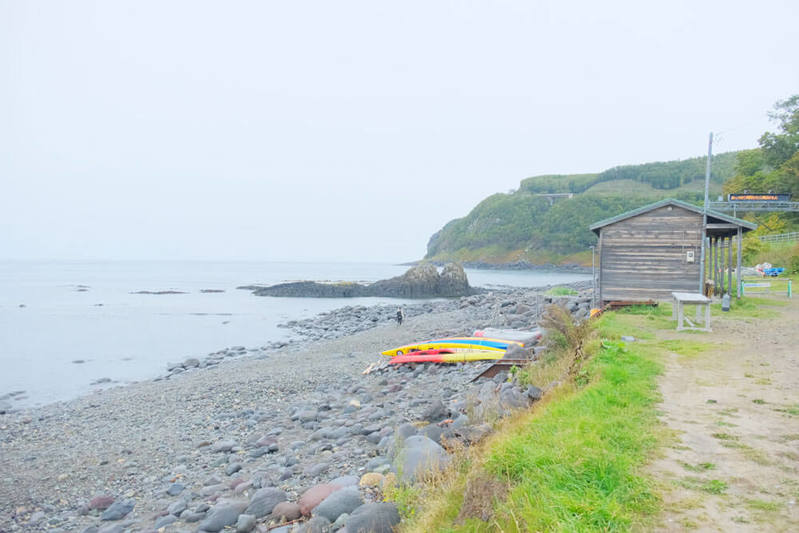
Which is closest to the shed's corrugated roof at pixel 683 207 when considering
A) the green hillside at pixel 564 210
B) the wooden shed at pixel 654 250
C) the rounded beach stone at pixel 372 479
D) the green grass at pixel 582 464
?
the wooden shed at pixel 654 250

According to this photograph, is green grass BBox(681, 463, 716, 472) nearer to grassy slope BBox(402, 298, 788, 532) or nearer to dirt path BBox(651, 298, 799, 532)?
dirt path BBox(651, 298, 799, 532)

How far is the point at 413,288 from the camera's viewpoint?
59.8m

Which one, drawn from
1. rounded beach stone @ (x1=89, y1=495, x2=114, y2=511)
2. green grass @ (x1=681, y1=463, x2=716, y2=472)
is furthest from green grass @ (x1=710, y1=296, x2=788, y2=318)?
rounded beach stone @ (x1=89, y1=495, x2=114, y2=511)

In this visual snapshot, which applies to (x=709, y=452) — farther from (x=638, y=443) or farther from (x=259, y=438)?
(x=259, y=438)

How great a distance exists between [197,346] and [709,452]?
26294mm

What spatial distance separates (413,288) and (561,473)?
183 ft

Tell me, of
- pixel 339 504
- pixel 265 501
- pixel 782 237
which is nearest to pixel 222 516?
pixel 265 501

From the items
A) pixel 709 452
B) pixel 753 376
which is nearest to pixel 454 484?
pixel 709 452

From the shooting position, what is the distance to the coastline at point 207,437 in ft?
24.0

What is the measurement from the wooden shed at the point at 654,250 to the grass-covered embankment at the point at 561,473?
11958 millimetres

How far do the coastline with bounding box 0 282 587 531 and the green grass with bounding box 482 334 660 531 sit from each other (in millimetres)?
2211

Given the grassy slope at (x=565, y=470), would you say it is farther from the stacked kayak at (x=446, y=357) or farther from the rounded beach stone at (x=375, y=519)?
the stacked kayak at (x=446, y=357)

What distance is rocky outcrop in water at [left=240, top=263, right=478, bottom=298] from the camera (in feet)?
193

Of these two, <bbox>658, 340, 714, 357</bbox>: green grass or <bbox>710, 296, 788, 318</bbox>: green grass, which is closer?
<bbox>658, 340, 714, 357</bbox>: green grass
